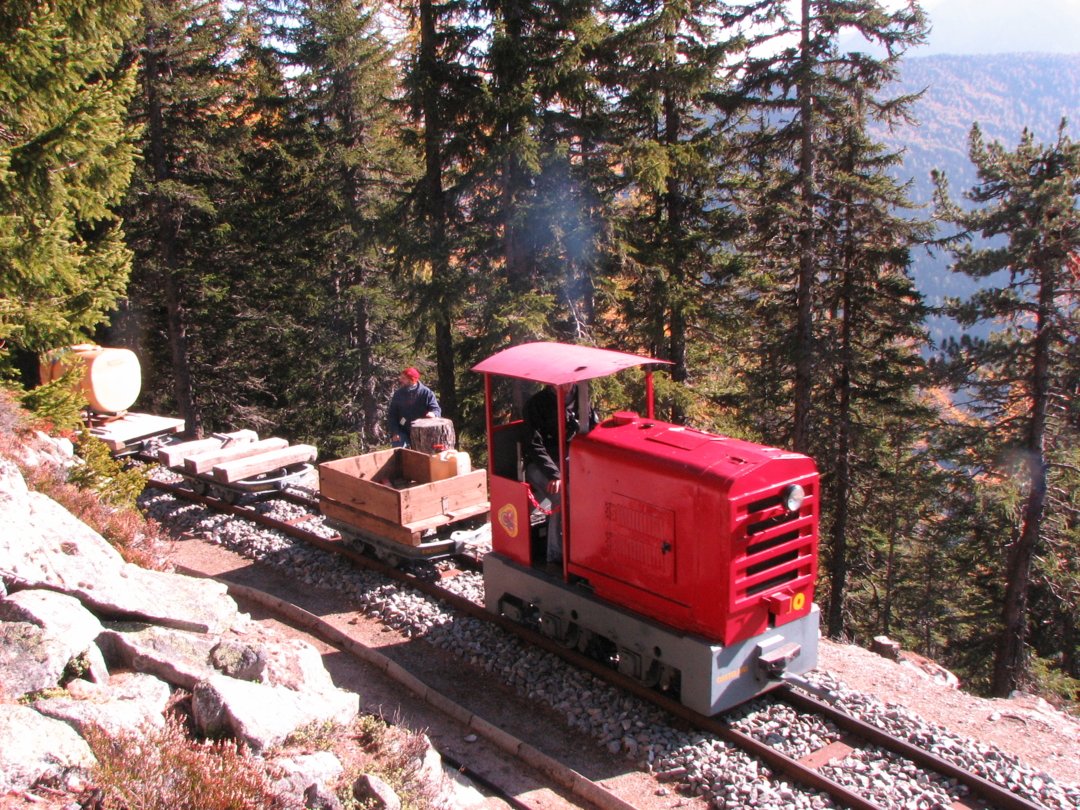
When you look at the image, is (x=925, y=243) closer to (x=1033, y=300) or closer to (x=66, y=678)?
(x=1033, y=300)

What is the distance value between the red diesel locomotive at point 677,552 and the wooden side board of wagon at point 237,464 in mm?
5751

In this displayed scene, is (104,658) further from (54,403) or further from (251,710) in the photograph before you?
(54,403)

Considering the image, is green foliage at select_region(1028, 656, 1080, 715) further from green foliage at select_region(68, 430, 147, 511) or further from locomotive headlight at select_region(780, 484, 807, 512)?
green foliage at select_region(68, 430, 147, 511)

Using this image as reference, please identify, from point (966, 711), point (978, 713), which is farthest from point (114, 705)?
point (978, 713)

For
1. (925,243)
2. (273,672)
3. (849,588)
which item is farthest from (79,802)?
(849,588)

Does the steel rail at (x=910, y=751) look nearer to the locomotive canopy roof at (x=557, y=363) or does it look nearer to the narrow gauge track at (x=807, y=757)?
the narrow gauge track at (x=807, y=757)

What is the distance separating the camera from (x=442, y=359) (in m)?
19.7

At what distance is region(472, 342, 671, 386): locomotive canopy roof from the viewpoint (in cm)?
768

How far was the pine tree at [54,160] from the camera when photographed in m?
8.70

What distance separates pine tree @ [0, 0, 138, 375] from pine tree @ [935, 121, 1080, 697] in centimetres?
1403

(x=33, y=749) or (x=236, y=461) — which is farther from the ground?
(x=33, y=749)

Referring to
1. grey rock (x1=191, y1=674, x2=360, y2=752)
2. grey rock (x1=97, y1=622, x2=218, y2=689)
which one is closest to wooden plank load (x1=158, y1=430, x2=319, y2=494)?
grey rock (x1=97, y1=622, x2=218, y2=689)

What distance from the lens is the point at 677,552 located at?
287 inches

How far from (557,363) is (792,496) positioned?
8.14 feet
